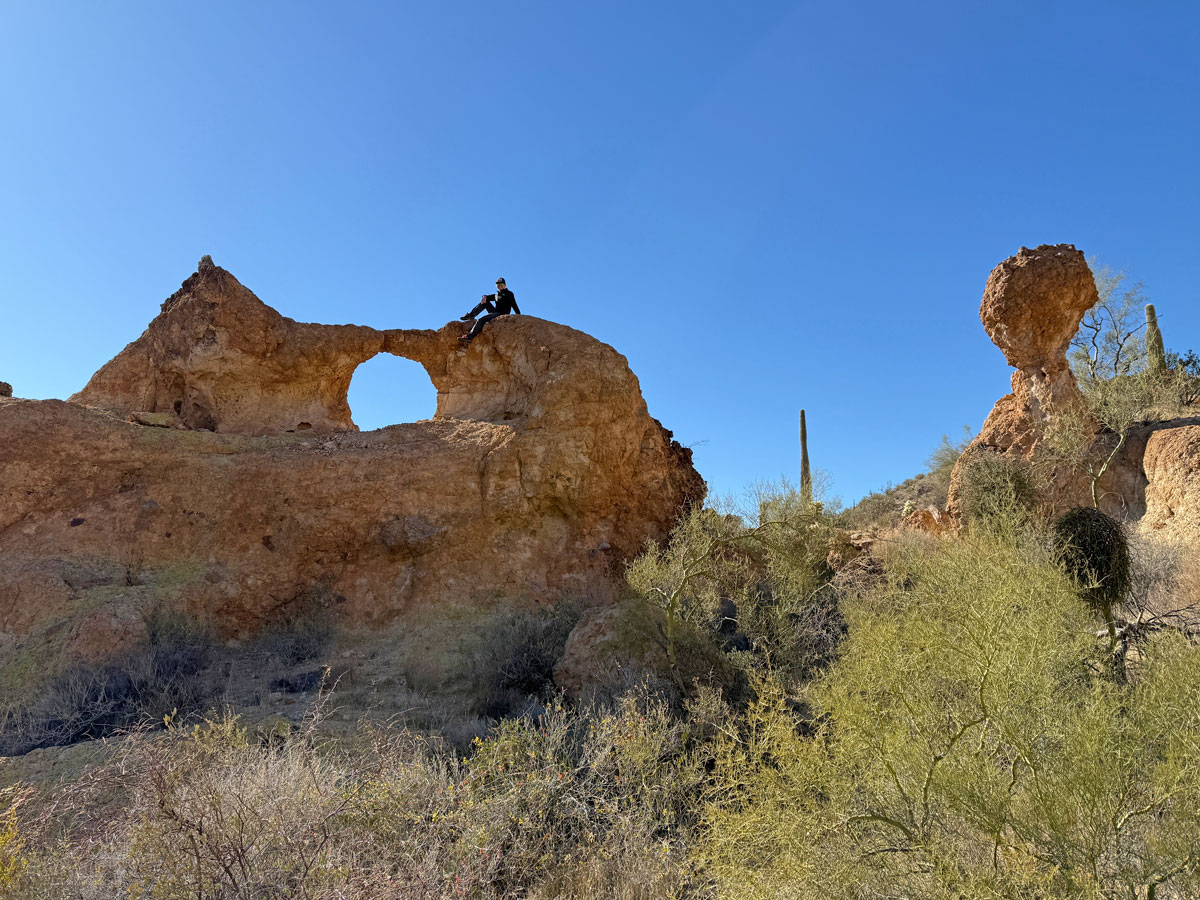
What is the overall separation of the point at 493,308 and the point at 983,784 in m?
11.6

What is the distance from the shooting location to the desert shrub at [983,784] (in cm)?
255

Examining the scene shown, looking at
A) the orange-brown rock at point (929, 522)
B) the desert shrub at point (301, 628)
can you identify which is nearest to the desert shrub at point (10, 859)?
the desert shrub at point (301, 628)

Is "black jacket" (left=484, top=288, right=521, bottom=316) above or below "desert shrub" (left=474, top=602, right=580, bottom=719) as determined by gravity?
above

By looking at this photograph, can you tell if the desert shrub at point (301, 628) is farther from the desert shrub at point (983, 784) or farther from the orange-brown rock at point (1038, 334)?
the orange-brown rock at point (1038, 334)

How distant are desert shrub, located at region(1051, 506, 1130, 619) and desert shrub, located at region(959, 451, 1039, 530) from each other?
296 cm

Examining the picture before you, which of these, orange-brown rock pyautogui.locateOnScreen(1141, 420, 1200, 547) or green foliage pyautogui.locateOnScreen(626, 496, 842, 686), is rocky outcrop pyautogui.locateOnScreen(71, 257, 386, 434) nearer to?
green foliage pyautogui.locateOnScreen(626, 496, 842, 686)

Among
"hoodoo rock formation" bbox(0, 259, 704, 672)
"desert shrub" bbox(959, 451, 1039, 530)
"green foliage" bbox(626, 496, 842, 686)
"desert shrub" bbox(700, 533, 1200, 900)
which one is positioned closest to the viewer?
"desert shrub" bbox(700, 533, 1200, 900)

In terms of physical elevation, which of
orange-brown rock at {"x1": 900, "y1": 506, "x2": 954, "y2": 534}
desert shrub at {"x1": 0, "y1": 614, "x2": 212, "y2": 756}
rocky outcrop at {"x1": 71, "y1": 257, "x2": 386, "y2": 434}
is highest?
rocky outcrop at {"x1": 71, "y1": 257, "x2": 386, "y2": 434}

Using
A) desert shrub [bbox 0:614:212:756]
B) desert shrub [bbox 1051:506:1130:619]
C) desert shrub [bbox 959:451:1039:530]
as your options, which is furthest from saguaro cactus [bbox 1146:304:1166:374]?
desert shrub [bbox 0:614:212:756]

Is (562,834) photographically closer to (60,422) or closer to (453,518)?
(453,518)

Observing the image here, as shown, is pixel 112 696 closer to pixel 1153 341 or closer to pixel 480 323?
pixel 480 323

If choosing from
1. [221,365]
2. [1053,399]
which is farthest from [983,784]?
[221,365]

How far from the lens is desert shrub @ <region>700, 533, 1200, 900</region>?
2.55 m

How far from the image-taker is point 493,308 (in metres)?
13.0
